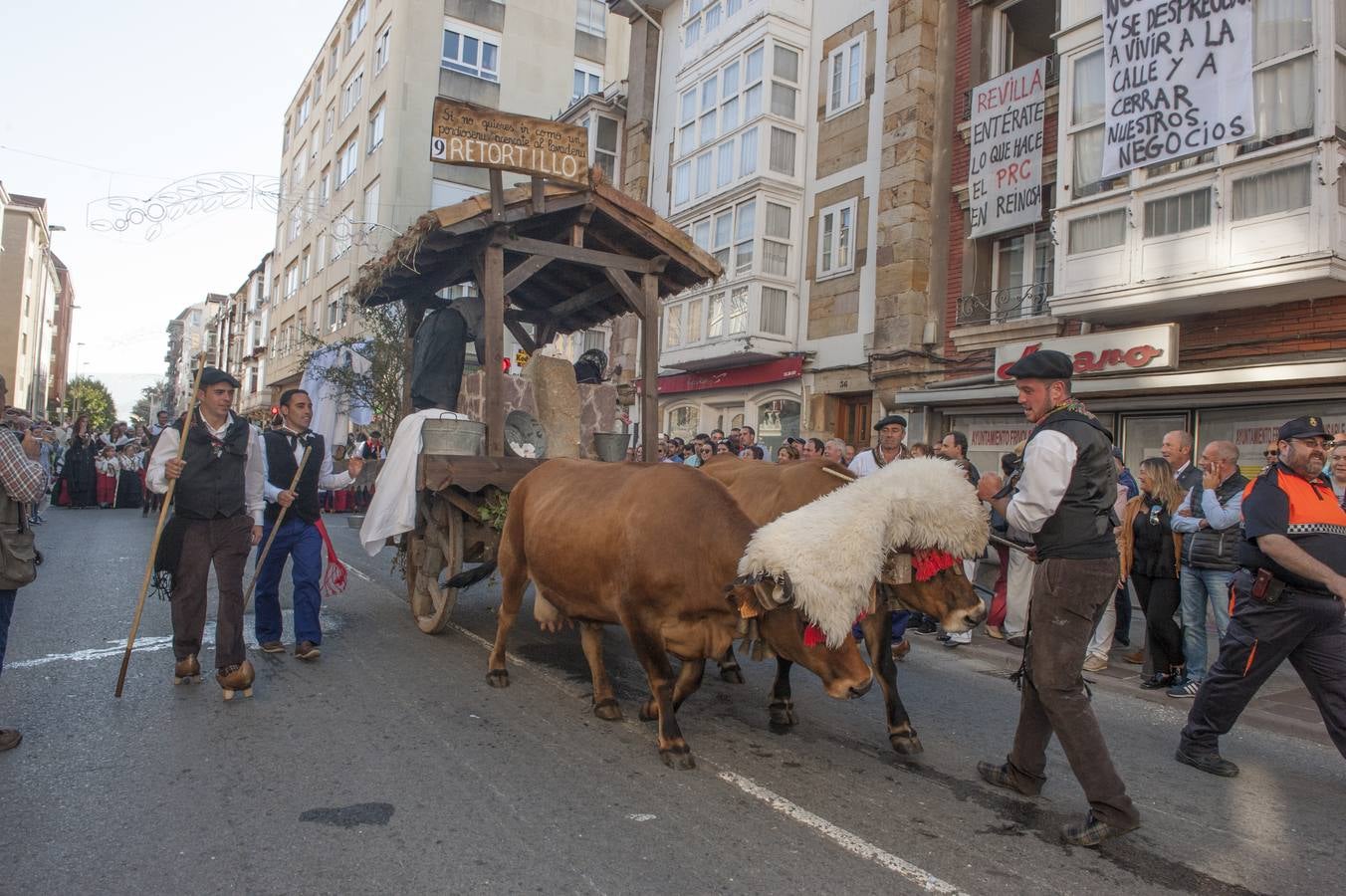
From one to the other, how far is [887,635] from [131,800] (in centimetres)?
358

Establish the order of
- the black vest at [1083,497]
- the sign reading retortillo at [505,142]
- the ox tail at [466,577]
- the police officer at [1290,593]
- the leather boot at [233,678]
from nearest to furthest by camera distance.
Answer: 1. the black vest at [1083,497]
2. the police officer at [1290,593]
3. the leather boot at [233,678]
4. the ox tail at [466,577]
5. the sign reading retortillo at [505,142]

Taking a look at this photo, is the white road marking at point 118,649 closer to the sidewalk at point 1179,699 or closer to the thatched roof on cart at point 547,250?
the thatched roof on cart at point 547,250

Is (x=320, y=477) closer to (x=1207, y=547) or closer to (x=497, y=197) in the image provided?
(x=497, y=197)

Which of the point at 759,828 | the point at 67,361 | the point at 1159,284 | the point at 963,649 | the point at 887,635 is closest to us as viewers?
the point at 759,828

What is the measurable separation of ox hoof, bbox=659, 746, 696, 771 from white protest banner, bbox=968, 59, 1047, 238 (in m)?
13.2

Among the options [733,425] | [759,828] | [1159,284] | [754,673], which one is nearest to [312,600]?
[754,673]

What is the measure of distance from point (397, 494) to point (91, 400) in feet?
247

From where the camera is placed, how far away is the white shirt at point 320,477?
19.8 feet

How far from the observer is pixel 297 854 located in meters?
3.26

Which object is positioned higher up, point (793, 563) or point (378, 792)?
point (793, 563)

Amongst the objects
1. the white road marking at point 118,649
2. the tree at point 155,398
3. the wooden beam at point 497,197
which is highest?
the tree at point 155,398

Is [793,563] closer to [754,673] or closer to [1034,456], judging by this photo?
[1034,456]

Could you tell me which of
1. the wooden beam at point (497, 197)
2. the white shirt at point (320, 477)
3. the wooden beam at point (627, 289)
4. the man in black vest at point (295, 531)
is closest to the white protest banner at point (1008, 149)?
the wooden beam at point (627, 289)

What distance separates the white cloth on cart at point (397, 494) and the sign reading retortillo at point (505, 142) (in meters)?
1.97
